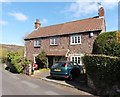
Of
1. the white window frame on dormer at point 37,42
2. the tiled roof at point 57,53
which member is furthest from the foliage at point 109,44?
the white window frame on dormer at point 37,42

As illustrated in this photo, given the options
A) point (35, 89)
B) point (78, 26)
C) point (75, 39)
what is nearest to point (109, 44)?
point (75, 39)

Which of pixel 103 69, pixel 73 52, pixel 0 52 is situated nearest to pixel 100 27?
pixel 73 52

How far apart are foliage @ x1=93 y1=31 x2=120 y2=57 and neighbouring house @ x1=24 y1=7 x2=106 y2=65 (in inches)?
125

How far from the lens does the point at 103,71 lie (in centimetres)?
1175

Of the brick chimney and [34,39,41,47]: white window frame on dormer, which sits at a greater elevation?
the brick chimney

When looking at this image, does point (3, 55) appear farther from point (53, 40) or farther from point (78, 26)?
point (78, 26)

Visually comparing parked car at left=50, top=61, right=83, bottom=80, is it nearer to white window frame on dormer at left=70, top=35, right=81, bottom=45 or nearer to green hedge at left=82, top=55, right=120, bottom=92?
green hedge at left=82, top=55, right=120, bottom=92

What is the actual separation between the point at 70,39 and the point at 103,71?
15.2m

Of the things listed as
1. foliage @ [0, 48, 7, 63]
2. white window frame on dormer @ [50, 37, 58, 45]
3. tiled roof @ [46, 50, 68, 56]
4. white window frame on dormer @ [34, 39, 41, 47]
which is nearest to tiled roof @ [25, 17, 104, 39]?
white window frame on dormer @ [50, 37, 58, 45]

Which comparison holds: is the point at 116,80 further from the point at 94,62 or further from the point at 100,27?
the point at 100,27

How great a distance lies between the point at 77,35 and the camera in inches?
Answer: 1021

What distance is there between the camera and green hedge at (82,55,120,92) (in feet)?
35.7

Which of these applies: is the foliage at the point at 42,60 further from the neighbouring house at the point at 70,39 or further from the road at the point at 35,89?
the road at the point at 35,89

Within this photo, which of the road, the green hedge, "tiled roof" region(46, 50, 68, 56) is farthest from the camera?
"tiled roof" region(46, 50, 68, 56)
